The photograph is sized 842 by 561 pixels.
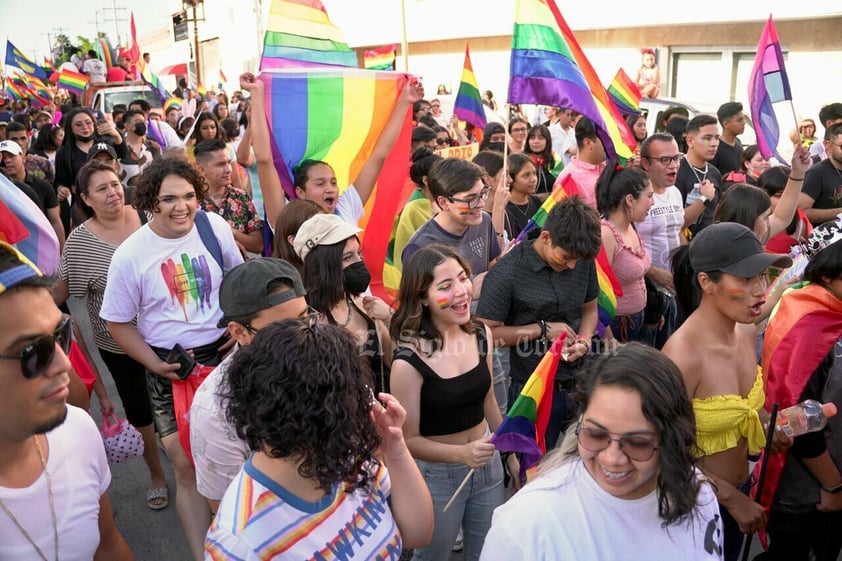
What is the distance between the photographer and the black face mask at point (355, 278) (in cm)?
337

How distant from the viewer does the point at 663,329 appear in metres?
4.99

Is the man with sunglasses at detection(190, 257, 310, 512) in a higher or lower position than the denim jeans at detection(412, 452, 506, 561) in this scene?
higher

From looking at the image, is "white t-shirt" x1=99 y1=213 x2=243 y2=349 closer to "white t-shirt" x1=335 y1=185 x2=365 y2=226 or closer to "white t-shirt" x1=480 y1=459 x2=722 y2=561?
"white t-shirt" x1=335 y1=185 x2=365 y2=226

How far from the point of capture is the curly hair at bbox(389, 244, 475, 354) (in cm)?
301

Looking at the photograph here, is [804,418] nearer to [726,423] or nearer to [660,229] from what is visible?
[726,423]

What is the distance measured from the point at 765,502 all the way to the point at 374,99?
3.51m

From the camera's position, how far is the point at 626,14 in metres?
19.5

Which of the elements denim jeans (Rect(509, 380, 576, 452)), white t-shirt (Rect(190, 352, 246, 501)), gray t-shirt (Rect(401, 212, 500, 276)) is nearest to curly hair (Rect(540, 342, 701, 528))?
white t-shirt (Rect(190, 352, 246, 501))

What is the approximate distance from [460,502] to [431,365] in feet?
1.92

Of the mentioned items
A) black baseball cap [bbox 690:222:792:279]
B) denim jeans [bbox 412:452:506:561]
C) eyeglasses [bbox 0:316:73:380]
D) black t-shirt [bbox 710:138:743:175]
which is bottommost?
denim jeans [bbox 412:452:506:561]

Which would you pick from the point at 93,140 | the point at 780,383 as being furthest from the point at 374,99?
the point at 93,140

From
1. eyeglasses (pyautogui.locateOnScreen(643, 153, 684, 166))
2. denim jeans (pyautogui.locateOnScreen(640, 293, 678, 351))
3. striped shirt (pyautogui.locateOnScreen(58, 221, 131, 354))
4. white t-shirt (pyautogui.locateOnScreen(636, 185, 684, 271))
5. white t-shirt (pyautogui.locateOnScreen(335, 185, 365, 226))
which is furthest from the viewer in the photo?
eyeglasses (pyautogui.locateOnScreen(643, 153, 684, 166))

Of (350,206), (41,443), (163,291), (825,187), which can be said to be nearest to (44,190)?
(350,206)

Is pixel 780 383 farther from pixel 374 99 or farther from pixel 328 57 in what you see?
pixel 328 57
